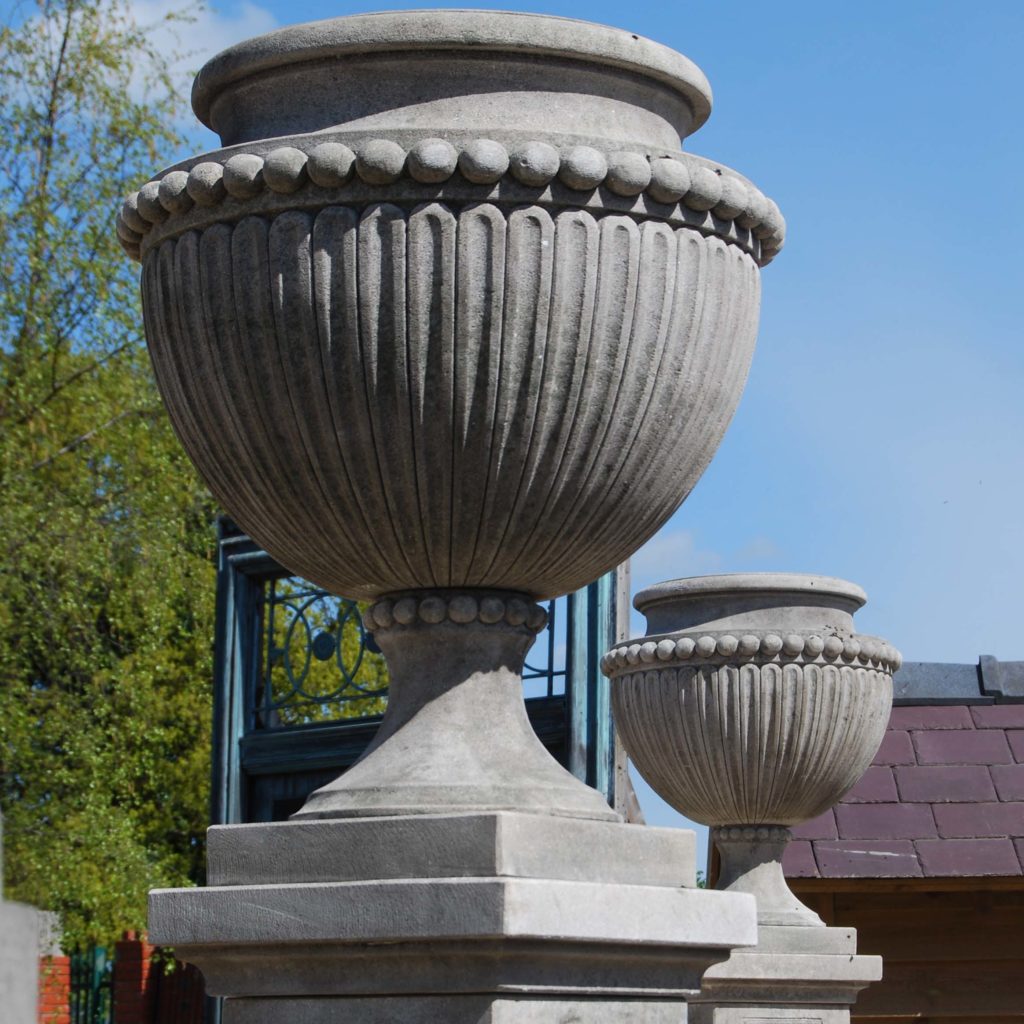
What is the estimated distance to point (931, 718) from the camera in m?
8.11

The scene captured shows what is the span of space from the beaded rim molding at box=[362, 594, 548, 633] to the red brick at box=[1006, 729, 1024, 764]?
5.32 m

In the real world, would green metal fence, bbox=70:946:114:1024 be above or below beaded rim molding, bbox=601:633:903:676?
below

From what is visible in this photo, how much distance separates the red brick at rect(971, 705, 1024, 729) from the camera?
7.98 meters

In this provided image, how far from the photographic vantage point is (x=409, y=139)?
2.62 meters

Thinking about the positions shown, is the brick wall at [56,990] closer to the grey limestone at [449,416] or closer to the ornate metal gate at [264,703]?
the ornate metal gate at [264,703]

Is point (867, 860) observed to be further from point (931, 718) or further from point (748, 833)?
point (748, 833)

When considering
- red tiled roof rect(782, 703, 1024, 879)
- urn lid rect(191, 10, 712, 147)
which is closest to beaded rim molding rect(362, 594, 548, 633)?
urn lid rect(191, 10, 712, 147)

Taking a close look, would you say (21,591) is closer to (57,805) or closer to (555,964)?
(57,805)

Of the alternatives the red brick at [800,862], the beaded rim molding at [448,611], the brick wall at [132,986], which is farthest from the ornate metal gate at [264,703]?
the brick wall at [132,986]

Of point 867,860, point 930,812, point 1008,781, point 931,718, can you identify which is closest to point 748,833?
point 867,860

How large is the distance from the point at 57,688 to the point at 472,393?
10.7 m

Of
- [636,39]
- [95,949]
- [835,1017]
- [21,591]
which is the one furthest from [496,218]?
[95,949]

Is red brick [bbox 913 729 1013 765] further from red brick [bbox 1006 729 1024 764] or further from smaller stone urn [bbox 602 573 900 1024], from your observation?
smaller stone urn [bbox 602 573 900 1024]

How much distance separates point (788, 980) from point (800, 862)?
190cm
